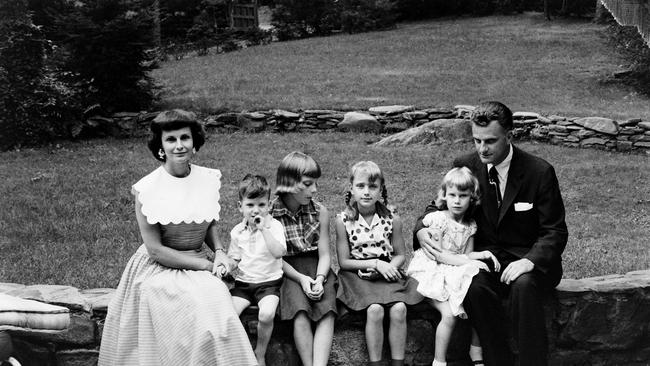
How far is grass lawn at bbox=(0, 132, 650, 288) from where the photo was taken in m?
5.78

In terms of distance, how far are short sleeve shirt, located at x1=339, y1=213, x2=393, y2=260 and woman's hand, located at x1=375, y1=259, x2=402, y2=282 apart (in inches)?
5.9

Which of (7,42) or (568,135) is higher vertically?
(7,42)

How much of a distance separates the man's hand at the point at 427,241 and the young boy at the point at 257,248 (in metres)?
0.76

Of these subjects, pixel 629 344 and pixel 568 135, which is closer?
pixel 629 344

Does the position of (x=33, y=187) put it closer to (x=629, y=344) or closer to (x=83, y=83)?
(x=83, y=83)

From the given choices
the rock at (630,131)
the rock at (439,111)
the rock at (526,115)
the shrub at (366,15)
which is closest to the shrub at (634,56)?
the rock at (630,131)

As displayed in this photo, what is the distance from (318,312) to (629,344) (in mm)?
1725

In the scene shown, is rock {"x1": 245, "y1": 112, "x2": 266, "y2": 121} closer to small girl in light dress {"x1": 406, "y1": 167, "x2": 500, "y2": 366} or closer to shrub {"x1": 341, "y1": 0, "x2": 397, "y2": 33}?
small girl in light dress {"x1": 406, "y1": 167, "x2": 500, "y2": 366}

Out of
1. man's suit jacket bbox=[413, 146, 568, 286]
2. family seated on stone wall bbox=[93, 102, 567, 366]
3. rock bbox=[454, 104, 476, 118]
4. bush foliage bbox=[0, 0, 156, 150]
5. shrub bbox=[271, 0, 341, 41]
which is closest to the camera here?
family seated on stone wall bbox=[93, 102, 567, 366]

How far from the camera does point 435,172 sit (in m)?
8.99

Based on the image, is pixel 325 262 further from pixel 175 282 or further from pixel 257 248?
pixel 175 282

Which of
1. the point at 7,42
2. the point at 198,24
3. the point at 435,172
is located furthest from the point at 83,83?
the point at 198,24

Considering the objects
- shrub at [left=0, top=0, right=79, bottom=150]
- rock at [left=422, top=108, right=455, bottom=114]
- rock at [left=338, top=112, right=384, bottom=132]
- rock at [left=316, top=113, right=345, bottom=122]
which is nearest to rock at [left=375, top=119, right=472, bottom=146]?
rock at [left=338, top=112, right=384, bottom=132]

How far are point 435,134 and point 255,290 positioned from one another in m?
7.32
